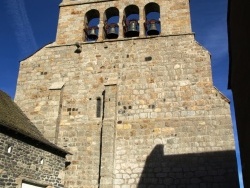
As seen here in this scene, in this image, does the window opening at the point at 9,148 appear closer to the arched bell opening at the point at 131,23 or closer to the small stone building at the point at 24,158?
the small stone building at the point at 24,158

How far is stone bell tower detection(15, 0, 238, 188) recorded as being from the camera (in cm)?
1056

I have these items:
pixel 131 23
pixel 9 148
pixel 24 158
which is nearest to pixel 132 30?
pixel 131 23

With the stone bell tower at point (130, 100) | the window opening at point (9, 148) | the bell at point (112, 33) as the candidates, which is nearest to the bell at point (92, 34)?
the stone bell tower at point (130, 100)

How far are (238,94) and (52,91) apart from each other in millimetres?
6899

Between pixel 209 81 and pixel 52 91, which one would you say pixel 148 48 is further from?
pixel 52 91

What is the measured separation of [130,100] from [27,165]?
4.36 m

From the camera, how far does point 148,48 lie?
41.8 feet

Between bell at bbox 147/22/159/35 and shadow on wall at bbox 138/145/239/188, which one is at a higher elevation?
bell at bbox 147/22/159/35

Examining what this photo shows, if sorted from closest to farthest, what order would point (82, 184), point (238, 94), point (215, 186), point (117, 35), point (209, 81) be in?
point (238, 94) → point (215, 186) → point (82, 184) → point (209, 81) → point (117, 35)

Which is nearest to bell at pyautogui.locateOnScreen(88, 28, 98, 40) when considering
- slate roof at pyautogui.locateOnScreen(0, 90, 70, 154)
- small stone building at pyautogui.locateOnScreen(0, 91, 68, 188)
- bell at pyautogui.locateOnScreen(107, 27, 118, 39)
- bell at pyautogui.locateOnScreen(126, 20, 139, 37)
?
bell at pyautogui.locateOnScreen(107, 27, 118, 39)

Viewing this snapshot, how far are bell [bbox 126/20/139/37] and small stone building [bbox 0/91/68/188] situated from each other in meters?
5.55

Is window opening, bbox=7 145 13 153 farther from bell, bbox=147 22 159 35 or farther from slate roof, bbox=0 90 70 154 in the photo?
bell, bbox=147 22 159 35

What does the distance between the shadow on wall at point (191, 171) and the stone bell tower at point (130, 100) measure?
0.03 meters

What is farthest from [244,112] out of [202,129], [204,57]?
[204,57]
